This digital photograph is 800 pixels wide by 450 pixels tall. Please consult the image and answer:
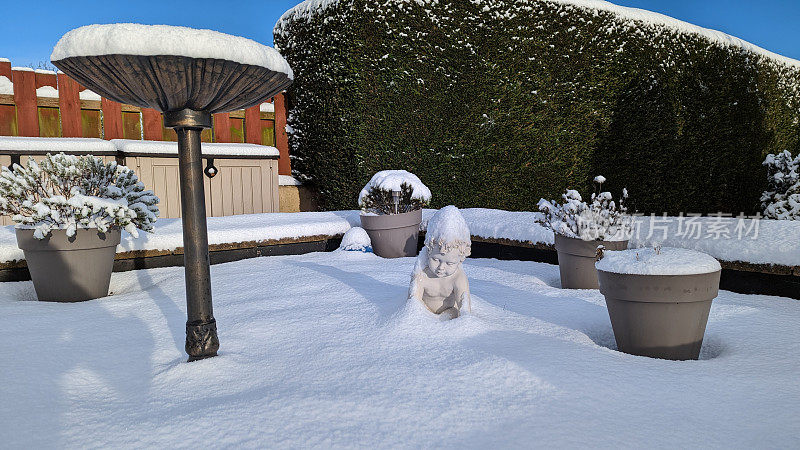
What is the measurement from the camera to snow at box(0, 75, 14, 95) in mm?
6559

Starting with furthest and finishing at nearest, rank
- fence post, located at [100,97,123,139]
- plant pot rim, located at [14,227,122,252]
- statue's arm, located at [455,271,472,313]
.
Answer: fence post, located at [100,97,123,139] → plant pot rim, located at [14,227,122,252] → statue's arm, located at [455,271,472,313]

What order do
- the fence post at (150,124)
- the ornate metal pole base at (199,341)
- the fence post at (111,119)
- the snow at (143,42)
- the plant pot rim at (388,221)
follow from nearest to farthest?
the snow at (143,42) < the ornate metal pole base at (199,341) < the plant pot rim at (388,221) < the fence post at (111,119) < the fence post at (150,124)

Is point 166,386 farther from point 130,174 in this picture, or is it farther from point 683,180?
point 683,180

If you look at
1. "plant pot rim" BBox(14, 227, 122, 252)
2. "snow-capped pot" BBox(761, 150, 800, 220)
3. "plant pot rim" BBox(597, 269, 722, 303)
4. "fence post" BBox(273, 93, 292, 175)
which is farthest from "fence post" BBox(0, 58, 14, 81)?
"snow-capped pot" BBox(761, 150, 800, 220)

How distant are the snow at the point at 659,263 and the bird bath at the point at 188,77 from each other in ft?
6.74

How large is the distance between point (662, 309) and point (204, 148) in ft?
23.0

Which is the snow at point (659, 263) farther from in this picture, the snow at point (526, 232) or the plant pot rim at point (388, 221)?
the plant pot rim at point (388, 221)

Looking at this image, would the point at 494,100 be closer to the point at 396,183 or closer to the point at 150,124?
the point at 396,183

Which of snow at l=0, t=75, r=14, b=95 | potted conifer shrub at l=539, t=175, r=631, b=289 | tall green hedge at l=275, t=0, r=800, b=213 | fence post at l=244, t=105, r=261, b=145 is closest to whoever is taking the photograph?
potted conifer shrub at l=539, t=175, r=631, b=289

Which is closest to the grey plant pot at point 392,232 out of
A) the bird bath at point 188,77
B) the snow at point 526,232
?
the snow at point 526,232

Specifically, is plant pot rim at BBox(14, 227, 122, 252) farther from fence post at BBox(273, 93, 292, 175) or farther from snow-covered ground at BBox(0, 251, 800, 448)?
fence post at BBox(273, 93, 292, 175)

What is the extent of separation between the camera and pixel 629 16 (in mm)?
7992

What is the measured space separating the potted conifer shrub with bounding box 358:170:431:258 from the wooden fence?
3911mm

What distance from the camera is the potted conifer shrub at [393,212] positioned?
5438 millimetres
